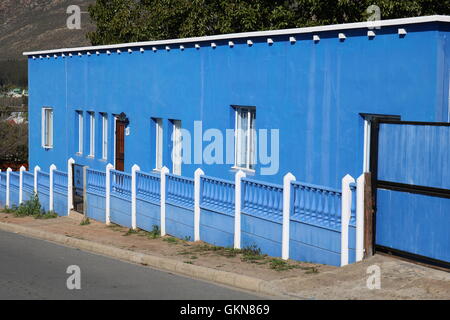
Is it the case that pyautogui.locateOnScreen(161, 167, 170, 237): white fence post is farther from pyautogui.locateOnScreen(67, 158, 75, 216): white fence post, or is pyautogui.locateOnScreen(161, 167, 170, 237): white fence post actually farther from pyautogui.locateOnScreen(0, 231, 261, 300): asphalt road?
pyautogui.locateOnScreen(67, 158, 75, 216): white fence post

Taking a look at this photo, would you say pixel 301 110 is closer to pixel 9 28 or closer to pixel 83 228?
pixel 83 228

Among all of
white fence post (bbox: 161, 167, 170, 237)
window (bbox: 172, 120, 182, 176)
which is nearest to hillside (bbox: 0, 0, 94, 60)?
window (bbox: 172, 120, 182, 176)

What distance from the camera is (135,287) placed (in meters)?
11.4

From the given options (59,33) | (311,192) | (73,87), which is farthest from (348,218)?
(59,33)

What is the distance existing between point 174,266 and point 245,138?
18.1ft

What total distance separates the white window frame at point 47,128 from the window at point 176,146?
8.56m

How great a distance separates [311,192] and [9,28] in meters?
128

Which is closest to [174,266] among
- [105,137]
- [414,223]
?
[414,223]

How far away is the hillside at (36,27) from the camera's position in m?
112

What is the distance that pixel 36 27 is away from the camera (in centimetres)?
12619

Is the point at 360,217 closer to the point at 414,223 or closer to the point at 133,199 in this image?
the point at 414,223

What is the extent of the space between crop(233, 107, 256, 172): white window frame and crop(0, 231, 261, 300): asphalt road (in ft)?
14.5

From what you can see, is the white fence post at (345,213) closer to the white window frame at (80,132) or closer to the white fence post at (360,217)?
the white fence post at (360,217)

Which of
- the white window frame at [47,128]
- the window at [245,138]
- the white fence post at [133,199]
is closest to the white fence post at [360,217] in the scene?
the window at [245,138]
